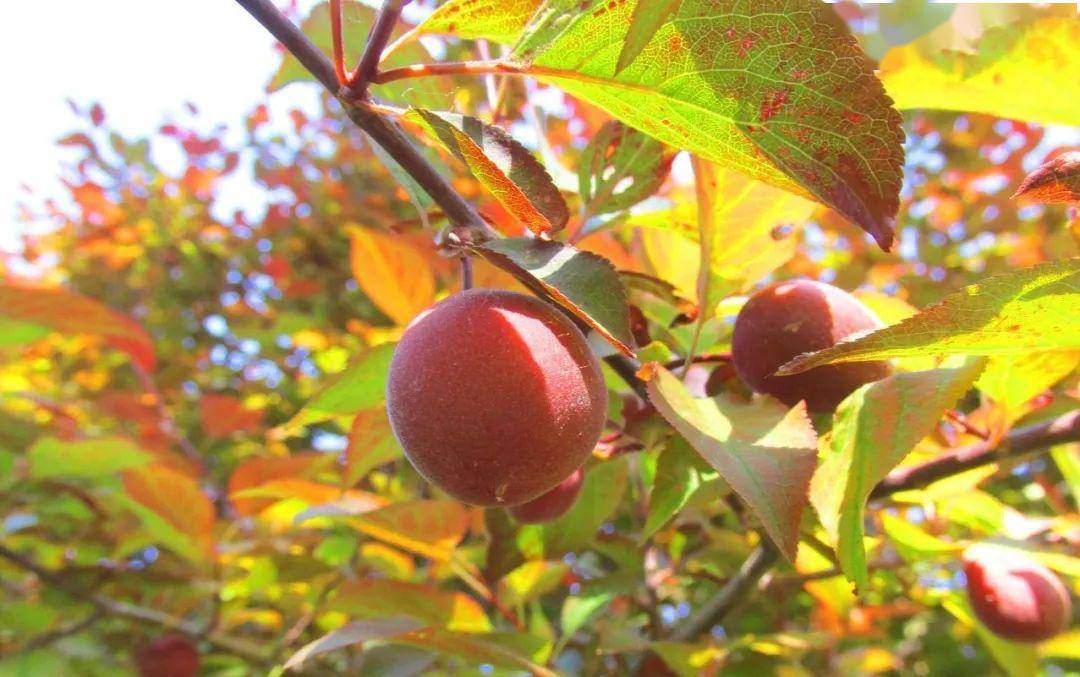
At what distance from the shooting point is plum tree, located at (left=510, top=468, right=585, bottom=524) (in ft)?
2.48

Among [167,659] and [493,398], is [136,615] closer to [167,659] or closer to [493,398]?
[167,659]

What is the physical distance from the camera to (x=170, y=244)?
3.42 meters

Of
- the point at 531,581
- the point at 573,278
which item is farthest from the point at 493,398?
the point at 531,581

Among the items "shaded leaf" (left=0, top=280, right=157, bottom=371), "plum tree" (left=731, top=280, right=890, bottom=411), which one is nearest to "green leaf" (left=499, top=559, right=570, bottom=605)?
"plum tree" (left=731, top=280, right=890, bottom=411)

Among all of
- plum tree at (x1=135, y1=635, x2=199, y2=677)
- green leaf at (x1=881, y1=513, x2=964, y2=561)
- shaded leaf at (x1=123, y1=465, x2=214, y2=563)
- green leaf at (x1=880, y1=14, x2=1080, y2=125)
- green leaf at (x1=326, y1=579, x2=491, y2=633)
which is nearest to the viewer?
green leaf at (x1=880, y1=14, x2=1080, y2=125)

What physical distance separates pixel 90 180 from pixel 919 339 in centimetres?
367

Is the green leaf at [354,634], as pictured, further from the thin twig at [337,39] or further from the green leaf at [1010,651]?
the green leaf at [1010,651]

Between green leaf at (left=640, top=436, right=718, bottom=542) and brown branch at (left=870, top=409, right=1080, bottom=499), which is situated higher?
green leaf at (left=640, top=436, right=718, bottom=542)

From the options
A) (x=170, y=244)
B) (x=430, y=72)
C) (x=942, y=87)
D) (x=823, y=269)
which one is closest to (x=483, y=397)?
(x=430, y=72)

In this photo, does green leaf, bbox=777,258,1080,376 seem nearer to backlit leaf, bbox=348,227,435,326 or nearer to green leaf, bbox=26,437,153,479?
backlit leaf, bbox=348,227,435,326

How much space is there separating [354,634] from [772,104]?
0.63 metres

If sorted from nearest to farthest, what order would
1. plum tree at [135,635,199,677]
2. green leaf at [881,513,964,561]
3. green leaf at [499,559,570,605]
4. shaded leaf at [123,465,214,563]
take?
green leaf at [881,513,964,561], green leaf at [499,559,570,605], shaded leaf at [123,465,214,563], plum tree at [135,635,199,677]

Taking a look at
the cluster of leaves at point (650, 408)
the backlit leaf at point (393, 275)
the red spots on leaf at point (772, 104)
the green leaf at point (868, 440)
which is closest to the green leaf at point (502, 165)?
the cluster of leaves at point (650, 408)

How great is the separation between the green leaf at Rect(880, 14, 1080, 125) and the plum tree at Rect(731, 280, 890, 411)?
160mm
